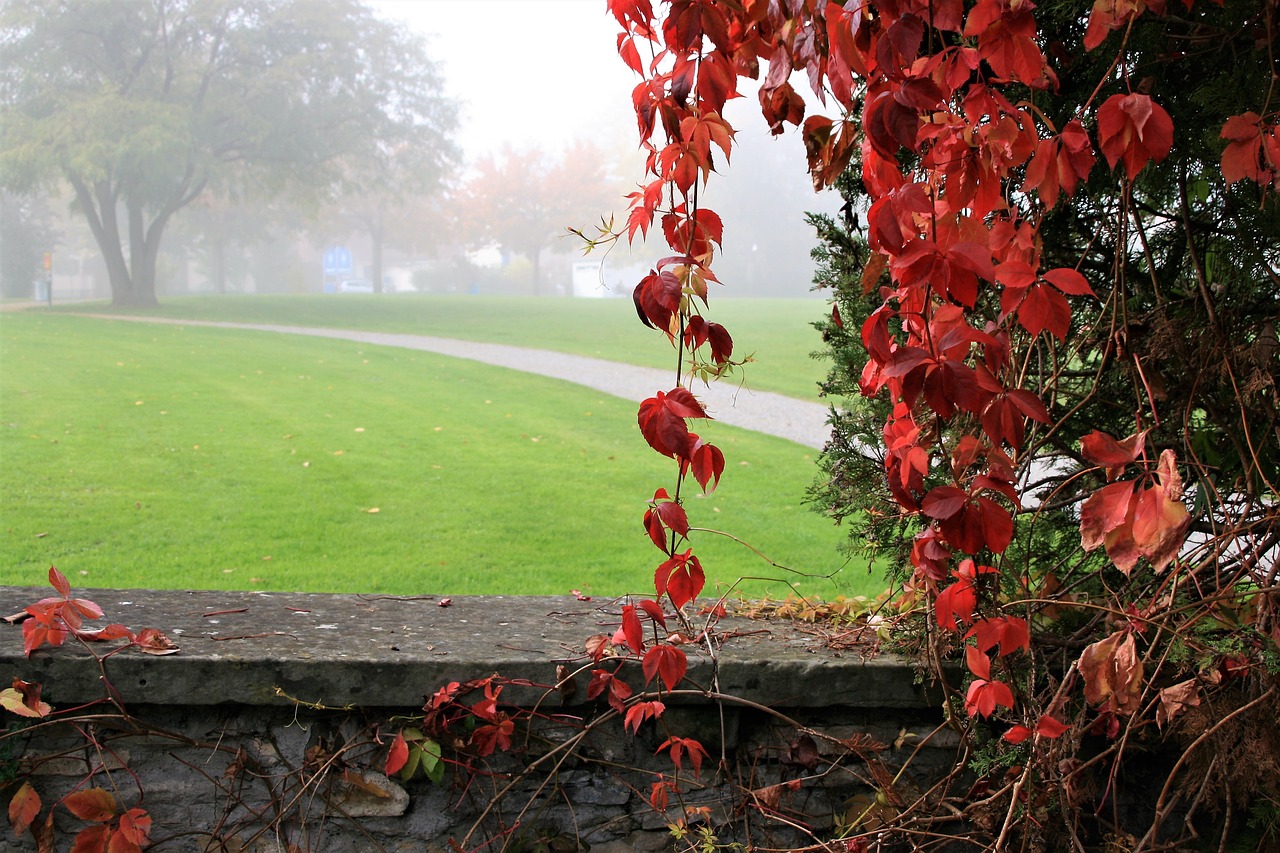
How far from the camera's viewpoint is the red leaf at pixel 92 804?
185 cm

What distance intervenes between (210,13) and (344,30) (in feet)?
11.6

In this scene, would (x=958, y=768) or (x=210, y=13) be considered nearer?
(x=958, y=768)

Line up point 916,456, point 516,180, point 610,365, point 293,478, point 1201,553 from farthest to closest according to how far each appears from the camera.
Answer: point 516,180 → point 610,365 → point 293,478 → point 1201,553 → point 916,456

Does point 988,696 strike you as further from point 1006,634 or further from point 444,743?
point 444,743

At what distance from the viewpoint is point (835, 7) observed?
1.31m

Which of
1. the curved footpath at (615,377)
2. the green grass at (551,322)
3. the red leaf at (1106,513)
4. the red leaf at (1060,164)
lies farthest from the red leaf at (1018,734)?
the green grass at (551,322)

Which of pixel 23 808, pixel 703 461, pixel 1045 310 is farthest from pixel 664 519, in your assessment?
pixel 23 808

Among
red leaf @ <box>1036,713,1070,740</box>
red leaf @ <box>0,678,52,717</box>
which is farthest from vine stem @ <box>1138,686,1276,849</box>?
red leaf @ <box>0,678,52,717</box>

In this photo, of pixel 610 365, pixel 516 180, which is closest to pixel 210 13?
pixel 610 365

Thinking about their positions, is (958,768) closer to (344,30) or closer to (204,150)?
(204,150)

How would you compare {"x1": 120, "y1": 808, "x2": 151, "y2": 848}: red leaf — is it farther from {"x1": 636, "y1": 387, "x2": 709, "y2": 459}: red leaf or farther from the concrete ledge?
{"x1": 636, "y1": 387, "x2": 709, "y2": 459}: red leaf

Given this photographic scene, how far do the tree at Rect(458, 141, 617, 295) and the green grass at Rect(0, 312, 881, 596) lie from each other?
3081 cm

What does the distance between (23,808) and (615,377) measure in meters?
12.3

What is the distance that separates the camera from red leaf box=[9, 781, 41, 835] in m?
1.88
